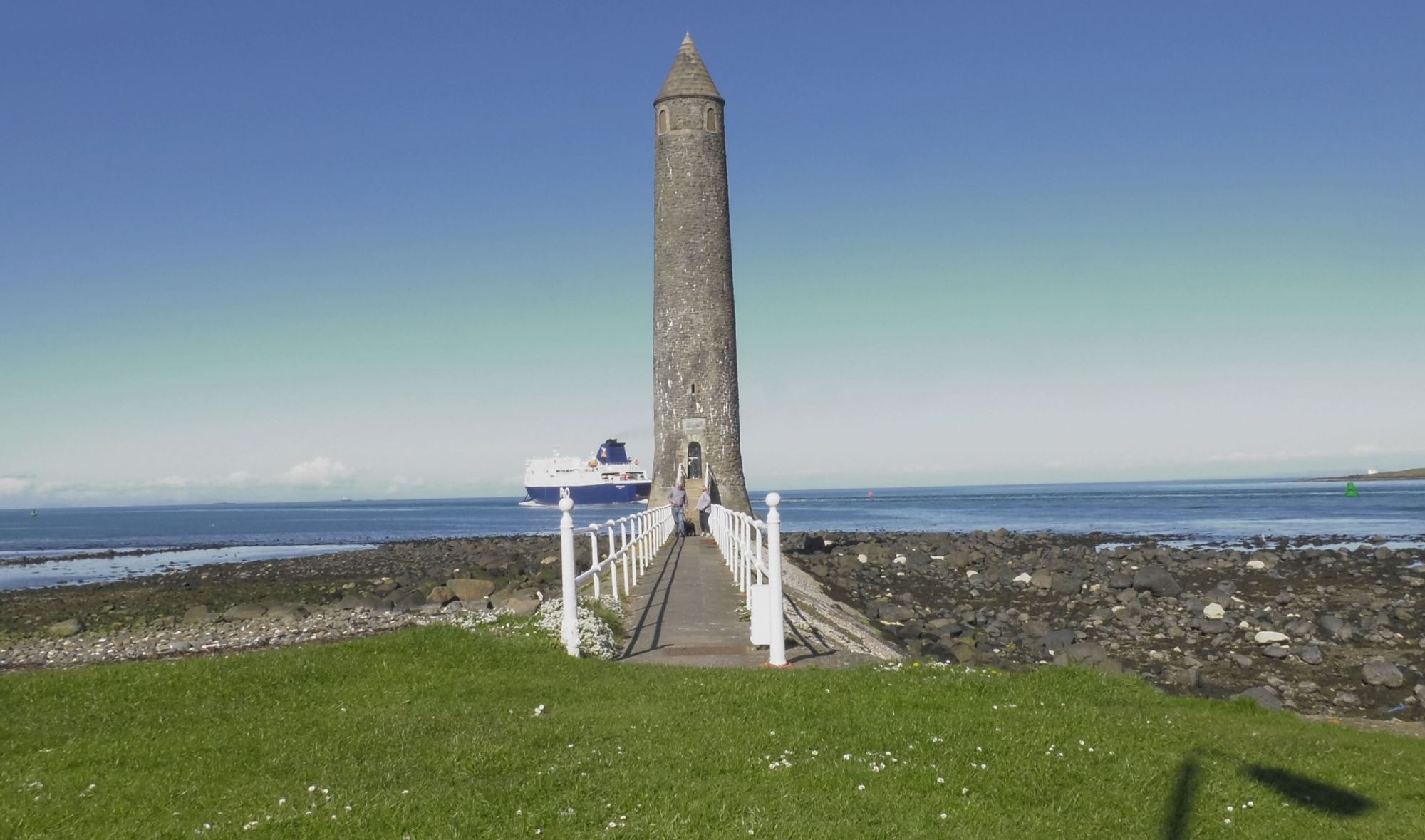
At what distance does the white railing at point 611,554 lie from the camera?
10789mm

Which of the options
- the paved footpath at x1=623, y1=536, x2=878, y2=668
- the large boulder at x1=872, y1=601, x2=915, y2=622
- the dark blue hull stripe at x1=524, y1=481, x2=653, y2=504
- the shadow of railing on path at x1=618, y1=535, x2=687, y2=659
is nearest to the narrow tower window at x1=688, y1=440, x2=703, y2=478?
the shadow of railing on path at x1=618, y1=535, x2=687, y2=659

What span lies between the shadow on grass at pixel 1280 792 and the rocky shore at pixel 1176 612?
21.5 ft

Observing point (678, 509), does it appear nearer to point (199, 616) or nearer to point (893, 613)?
point (893, 613)

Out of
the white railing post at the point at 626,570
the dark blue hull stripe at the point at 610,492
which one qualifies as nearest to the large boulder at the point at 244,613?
the white railing post at the point at 626,570

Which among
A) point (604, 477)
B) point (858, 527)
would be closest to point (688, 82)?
point (858, 527)

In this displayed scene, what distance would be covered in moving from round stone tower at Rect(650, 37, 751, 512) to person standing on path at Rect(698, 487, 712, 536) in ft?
2.29

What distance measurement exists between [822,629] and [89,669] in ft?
24.6

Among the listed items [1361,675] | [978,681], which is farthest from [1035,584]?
[978,681]

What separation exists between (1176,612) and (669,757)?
16719 mm

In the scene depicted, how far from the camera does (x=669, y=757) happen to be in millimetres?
7156

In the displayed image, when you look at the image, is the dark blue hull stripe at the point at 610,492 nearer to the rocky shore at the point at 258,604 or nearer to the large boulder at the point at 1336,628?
the rocky shore at the point at 258,604

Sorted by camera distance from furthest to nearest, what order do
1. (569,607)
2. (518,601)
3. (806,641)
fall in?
(518,601)
(806,641)
(569,607)

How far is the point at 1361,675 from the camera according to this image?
51.2ft

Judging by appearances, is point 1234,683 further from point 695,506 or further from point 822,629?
point 695,506
